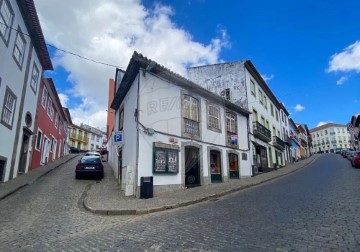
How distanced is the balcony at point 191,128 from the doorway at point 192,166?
80 cm

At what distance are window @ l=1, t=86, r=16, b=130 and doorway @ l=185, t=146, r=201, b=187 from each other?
8.69 meters

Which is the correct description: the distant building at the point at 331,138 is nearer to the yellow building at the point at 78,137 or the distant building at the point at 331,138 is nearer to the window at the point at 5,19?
the yellow building at the point at 78,137

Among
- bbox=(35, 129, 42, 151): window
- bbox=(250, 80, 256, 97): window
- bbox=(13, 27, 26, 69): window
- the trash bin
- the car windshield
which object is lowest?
the trash bin

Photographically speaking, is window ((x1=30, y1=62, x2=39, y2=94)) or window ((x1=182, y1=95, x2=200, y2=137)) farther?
window ((x1=30, y1=62, x2=39, y2=94))

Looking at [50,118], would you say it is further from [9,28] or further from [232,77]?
[232,77]

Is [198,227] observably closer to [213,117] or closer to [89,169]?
[213,117]

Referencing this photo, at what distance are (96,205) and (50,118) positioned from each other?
16205mm

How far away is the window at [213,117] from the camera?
14.5 m

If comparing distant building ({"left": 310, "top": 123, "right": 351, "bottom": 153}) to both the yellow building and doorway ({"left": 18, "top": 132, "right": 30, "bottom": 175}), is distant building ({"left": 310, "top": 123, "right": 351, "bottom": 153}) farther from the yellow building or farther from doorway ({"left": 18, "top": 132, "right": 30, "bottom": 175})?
doorway ({"left": 18, "top": 132, "right": 30, "bottom": 175})

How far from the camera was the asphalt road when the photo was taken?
423cm

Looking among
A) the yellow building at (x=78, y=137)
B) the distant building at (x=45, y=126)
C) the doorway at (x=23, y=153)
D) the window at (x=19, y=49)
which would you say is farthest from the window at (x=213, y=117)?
the yellow building at (x=78, y=137)

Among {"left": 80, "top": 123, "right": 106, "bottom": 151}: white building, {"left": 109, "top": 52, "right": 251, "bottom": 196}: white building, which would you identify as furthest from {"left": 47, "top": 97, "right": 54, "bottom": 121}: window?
{"left": 80, "top": 123, "right": 106, "bottom": 151}: white building

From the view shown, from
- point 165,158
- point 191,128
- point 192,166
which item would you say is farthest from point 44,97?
point 192,166

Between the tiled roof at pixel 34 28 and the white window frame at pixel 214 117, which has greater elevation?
the tiled roof at pixel 34 28
